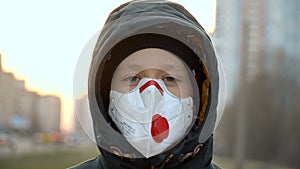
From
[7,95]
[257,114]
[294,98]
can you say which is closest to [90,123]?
[7,95]

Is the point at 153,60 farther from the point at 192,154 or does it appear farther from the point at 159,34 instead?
the point at 192,154

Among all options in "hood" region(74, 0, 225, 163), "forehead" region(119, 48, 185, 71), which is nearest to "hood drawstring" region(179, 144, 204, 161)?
"hood" region(74, 0, 225, 163)

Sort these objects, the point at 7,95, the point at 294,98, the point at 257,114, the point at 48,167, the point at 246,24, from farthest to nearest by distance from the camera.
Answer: the point at 294,98
the point at 257,114
the point at 246,24
the point at 7,95
the point at 48,167

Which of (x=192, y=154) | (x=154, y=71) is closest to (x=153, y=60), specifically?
(x=154, y=71)

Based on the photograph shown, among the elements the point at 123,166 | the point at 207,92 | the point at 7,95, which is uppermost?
the point at 207,92

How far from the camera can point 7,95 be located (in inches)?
143

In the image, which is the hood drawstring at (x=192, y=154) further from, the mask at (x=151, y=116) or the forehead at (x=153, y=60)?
the forehead at (x=153, y=60)

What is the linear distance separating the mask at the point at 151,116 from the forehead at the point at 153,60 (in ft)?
0.09

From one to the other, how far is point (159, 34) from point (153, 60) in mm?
53

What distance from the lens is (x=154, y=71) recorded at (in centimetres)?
91

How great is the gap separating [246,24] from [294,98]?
152cm

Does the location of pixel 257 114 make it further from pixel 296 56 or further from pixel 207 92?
pixel 207 92

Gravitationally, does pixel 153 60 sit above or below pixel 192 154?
above

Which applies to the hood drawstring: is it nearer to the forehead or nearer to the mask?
the mask
